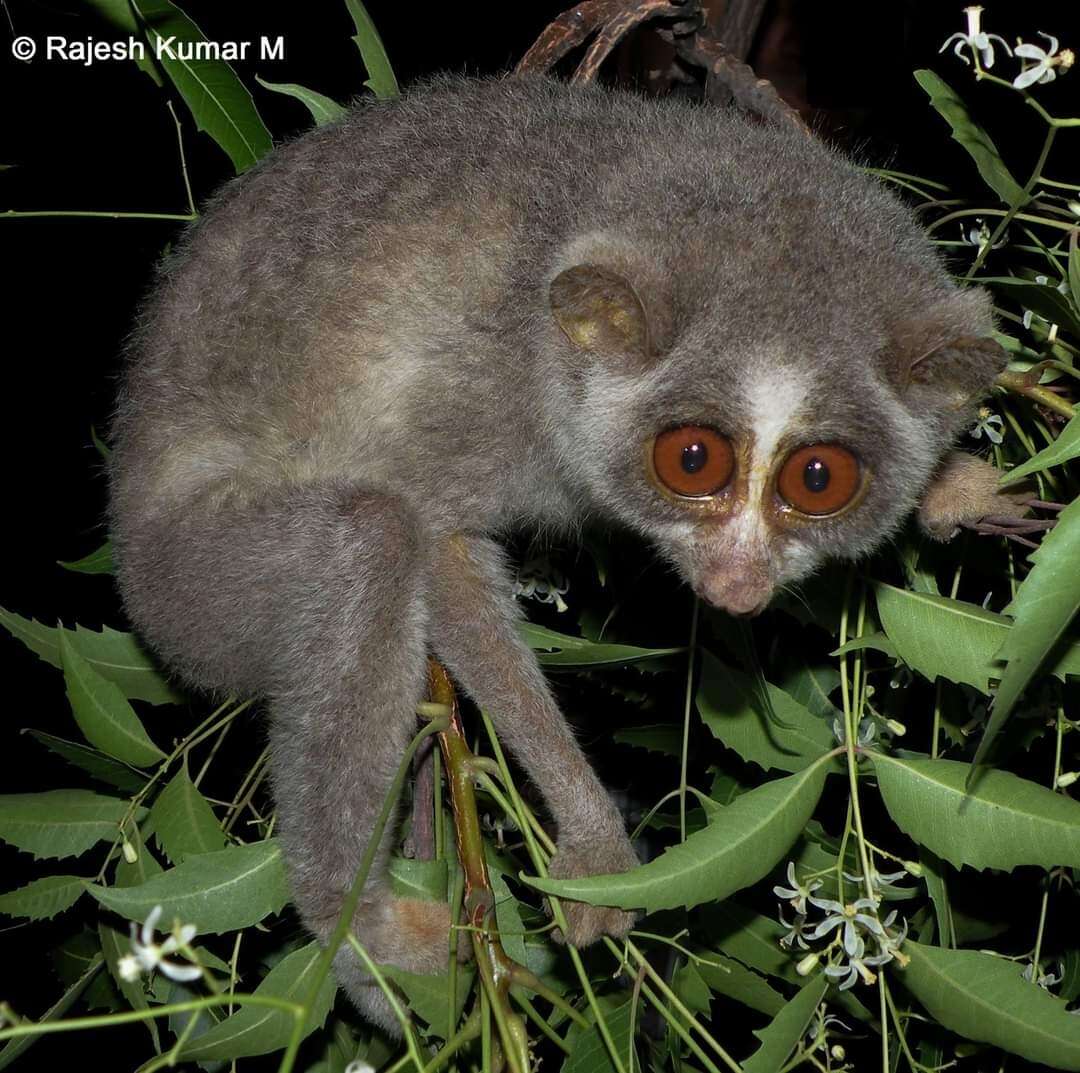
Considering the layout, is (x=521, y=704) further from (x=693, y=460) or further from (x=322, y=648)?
(x=693, y=460)

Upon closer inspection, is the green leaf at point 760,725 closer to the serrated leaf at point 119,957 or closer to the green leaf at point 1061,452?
the green leaf at point 1061,452

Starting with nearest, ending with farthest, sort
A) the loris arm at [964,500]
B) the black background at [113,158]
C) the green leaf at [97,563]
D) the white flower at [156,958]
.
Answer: the white flower at [156,958] → the loris arm at [964,500] → the green leaf at [97,563] → the black background at [113,158]

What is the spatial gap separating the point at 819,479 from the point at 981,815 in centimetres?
78

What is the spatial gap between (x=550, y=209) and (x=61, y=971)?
2.43 m

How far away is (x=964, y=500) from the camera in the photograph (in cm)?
275

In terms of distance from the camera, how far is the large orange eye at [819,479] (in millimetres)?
2520

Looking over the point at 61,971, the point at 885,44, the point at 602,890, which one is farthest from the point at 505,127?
the point at 885,44

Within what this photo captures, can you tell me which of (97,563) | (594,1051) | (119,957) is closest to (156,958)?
(594,1051)

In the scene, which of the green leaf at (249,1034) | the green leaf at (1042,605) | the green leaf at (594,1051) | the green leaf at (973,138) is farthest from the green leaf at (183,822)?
the green leaf at (973,138)

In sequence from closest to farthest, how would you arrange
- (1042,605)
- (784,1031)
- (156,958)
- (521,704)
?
1. (156,958)
2. (1042,605)
3. (784,1031)
4. (521,704)

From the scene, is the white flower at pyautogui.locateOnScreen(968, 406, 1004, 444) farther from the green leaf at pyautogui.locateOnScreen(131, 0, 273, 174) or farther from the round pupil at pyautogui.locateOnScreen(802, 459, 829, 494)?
the green leaf at pyautogui.locateOnScreen(131, 0, 273, 174)

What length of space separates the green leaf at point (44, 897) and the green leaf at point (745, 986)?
148cm

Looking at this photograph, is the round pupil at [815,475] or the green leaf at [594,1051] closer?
the green leaf at [594,1051]

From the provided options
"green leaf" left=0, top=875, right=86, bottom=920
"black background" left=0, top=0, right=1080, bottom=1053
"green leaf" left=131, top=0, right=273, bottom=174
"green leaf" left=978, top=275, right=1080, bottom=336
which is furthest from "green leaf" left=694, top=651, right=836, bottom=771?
"black background" left=0, top=0, right=1080, bottom=1053
